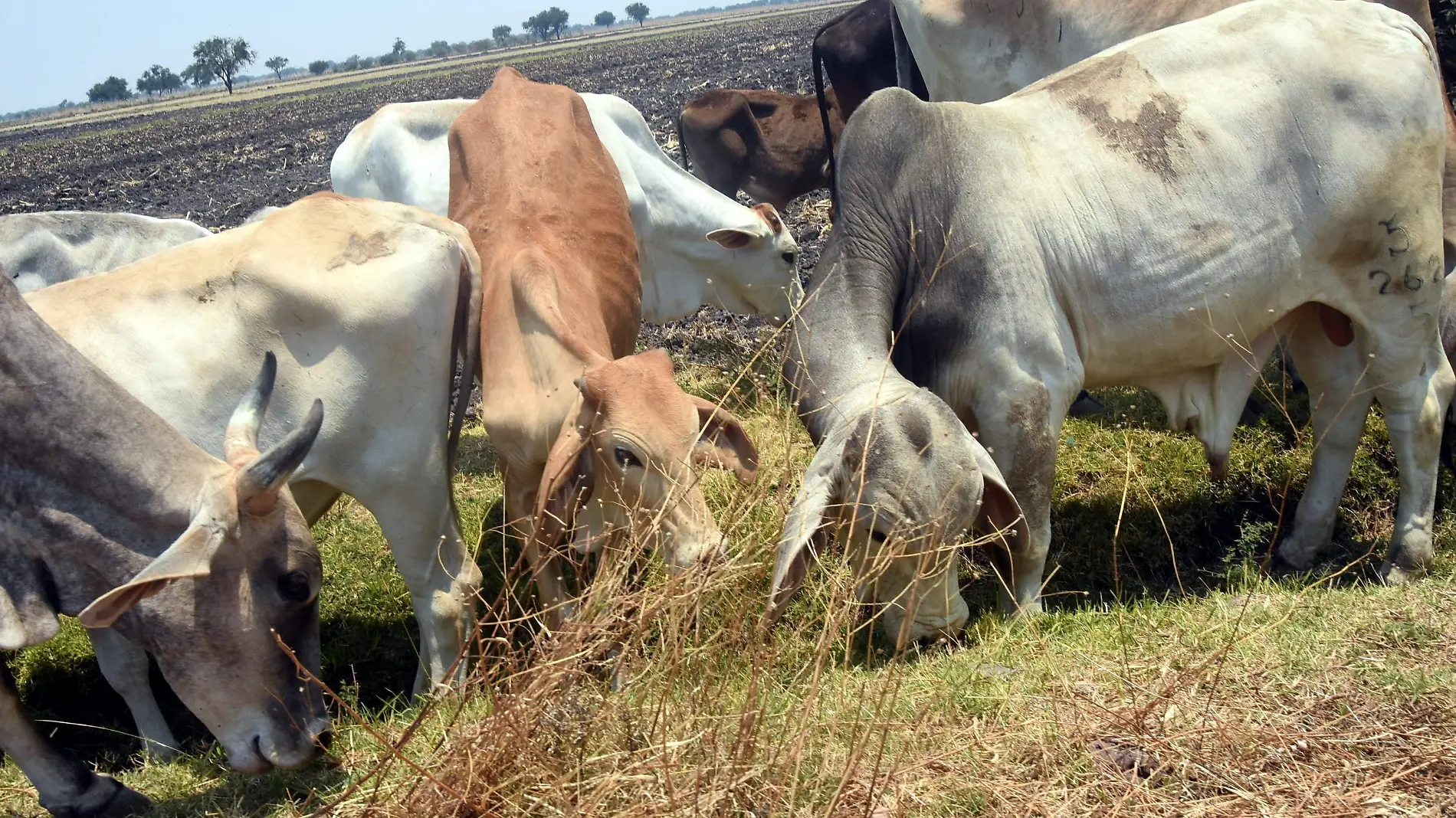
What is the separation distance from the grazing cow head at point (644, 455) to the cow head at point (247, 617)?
69 cm

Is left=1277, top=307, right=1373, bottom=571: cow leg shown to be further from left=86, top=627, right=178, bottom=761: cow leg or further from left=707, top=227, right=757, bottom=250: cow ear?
left=86, top=627, right=178, bottom=761: cow leg

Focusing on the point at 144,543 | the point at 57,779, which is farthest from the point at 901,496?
the point at 57,779

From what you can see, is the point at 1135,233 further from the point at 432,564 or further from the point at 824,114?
the point at 824,114

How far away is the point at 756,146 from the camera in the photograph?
33.0 feet

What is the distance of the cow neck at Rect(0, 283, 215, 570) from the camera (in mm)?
3205

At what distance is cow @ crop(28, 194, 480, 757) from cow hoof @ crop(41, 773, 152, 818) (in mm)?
539

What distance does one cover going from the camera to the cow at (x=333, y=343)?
3.72 m

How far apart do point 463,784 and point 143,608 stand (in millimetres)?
1108

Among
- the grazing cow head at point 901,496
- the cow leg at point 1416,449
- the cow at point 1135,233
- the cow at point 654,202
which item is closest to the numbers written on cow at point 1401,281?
the cow at point 1135,233

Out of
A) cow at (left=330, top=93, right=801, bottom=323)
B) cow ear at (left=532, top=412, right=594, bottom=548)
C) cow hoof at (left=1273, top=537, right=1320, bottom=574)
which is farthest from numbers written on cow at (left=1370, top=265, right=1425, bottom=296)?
cow ear at (left=532, top=412, right=594, bottom=548)

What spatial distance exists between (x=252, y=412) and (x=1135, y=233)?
2.92m

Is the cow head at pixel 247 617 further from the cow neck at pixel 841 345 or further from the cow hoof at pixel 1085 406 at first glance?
the cow hoof at pixel 1085 406

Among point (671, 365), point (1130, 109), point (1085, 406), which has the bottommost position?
point (1085, 406)

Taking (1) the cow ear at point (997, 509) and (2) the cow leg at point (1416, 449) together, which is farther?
(2) the cow leg at point (1416, 449)
